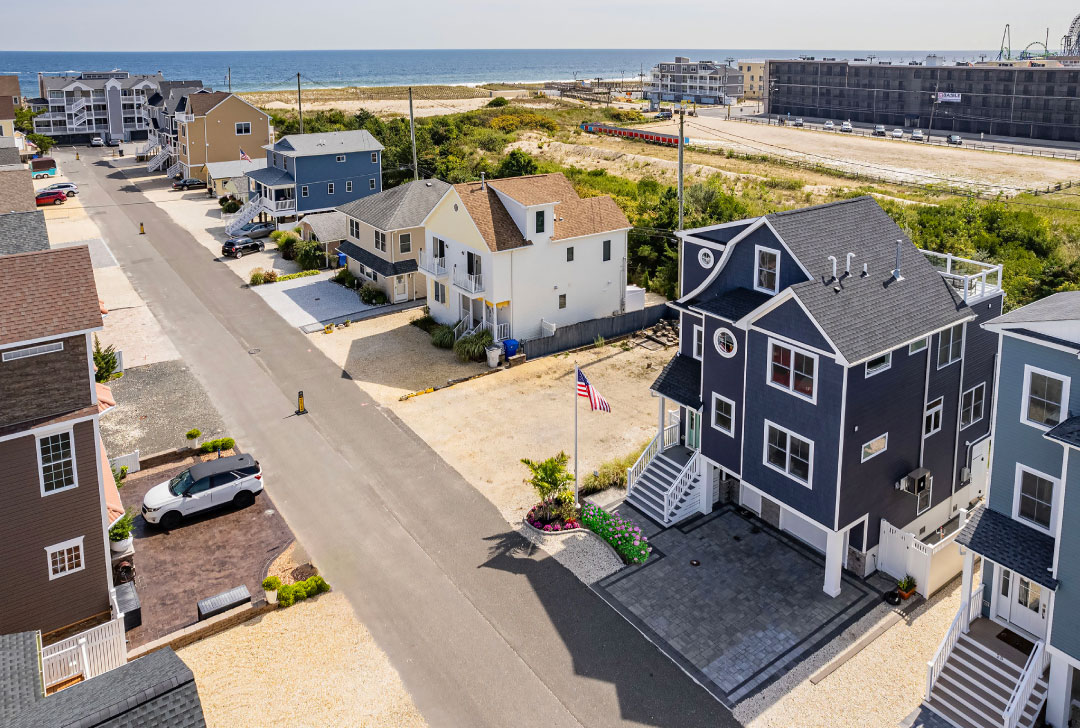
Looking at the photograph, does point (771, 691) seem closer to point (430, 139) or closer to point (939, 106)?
point (430, 139)

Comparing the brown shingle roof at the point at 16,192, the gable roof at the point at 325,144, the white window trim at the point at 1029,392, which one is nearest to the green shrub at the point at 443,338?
the brown shingle roof at the point at 16,192

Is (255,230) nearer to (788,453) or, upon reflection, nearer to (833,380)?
(788,453)

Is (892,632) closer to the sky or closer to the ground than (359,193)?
closer to the ground

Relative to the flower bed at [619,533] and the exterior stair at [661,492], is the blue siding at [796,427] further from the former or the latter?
the flower bed at [619,533]

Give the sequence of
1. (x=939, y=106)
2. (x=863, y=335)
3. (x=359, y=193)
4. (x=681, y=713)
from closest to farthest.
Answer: (x=681, y=713) < (x=863, y=335) < (x=359, y=193) < (x=939, y=106)

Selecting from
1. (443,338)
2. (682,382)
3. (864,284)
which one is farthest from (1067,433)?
(443,338)

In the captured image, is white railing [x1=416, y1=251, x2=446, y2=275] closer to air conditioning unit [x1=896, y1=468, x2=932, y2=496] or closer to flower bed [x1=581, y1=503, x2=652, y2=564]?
flower bed [x1=581, y1=503, x2=652, y2=564]

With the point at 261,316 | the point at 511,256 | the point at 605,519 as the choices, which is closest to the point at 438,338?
the point at 511,256
